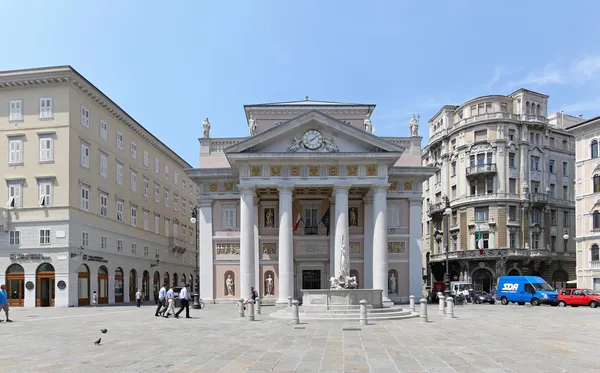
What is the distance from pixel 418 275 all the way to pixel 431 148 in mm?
35379

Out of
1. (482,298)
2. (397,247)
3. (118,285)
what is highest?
(397,247)

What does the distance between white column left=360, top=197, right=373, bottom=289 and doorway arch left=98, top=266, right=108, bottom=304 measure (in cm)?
2108

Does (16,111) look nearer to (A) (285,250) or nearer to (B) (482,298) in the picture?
(A) (285,250)

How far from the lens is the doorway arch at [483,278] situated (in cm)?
6719

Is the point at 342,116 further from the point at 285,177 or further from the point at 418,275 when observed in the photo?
the point at 418,275

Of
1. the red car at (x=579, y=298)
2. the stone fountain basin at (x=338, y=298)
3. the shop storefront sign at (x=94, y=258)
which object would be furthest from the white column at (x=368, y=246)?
the shop storefront sign at (x=94, y=258)

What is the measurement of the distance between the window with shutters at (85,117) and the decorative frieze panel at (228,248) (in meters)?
14.1

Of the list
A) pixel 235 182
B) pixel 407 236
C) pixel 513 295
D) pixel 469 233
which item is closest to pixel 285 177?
pixel 235 182

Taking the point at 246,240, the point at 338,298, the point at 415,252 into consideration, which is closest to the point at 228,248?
the point at 246,240

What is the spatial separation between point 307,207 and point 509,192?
30.2 m

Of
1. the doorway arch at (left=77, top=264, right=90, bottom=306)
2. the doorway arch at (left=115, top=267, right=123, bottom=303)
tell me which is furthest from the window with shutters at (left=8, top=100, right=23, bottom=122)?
the doorway arch at (left=115, top=267, right=123, bottom=303)

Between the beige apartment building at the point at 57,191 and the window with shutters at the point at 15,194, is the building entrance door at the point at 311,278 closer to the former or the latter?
the beige apartment building at the point at 57,191

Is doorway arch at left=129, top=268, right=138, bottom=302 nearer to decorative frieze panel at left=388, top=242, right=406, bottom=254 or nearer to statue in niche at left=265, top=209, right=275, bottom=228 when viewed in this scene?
statue in niche at left=265, top=209, right=275, bottom=228

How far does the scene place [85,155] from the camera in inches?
1786
